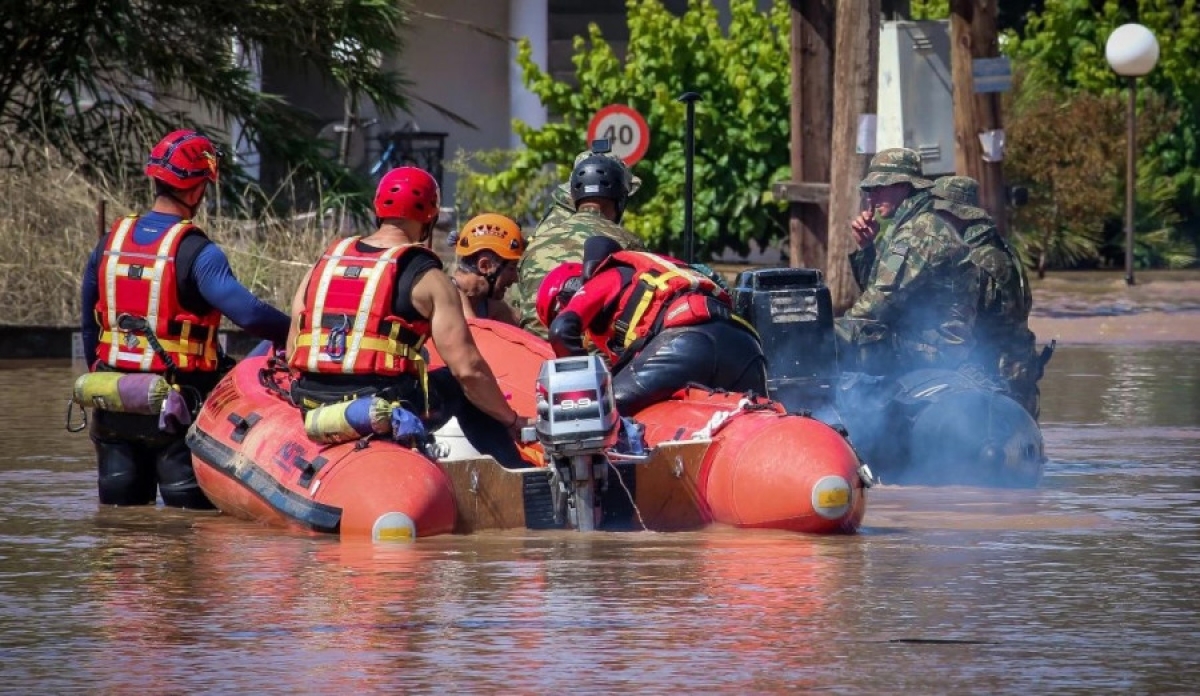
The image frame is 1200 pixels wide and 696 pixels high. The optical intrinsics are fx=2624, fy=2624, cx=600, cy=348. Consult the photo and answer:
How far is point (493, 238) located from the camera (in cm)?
1188

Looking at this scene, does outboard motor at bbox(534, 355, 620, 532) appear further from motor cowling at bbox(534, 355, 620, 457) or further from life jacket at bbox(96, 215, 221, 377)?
life jacket at bbox(96, 215, 221, 377)

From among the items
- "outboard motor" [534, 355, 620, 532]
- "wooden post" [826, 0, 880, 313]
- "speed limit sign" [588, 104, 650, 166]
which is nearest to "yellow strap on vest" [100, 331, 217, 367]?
"outboard motor" [534, 355, 620, 532]

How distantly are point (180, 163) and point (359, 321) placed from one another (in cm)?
145

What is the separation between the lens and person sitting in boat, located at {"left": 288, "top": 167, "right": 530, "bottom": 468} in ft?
33.0

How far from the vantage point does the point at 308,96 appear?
103 feet

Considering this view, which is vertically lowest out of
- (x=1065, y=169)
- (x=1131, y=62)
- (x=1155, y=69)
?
(x=1065, y=169)

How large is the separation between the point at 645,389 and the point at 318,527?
1602mm

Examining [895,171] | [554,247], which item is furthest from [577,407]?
[895,171]

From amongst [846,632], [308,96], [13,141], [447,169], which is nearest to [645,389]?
[846,632]

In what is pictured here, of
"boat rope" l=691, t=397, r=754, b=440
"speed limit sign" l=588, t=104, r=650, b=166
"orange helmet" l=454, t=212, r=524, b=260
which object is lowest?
"boat rope" l=691, t=397, r=754, b=440

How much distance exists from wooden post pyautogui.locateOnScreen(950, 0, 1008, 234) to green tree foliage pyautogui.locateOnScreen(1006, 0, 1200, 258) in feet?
26.5

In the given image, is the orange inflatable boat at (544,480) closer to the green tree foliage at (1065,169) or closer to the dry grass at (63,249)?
the dry grass at (63,249)

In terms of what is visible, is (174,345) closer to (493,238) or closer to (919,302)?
(493,238)

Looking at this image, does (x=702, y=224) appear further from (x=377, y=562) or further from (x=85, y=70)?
(x=377, y=562)
